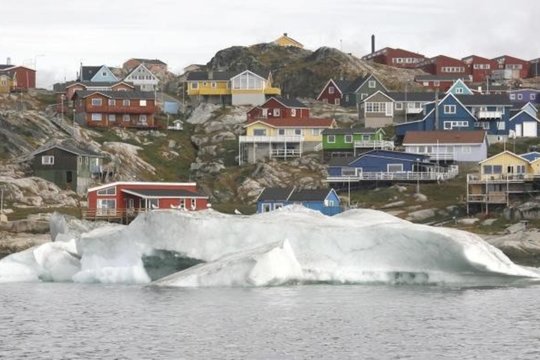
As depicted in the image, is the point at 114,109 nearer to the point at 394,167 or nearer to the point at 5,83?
the point at 5,83

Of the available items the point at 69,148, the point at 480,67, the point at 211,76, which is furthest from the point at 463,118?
the point at 480,67

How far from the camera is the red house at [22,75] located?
14373cm

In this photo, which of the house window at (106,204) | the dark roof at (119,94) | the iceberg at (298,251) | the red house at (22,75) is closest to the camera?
the iceberg at (298,251)

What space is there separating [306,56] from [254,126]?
43947mm

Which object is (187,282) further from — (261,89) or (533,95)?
(533,95)

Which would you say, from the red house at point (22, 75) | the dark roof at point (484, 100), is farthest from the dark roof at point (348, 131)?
the red house at point (22, 75)

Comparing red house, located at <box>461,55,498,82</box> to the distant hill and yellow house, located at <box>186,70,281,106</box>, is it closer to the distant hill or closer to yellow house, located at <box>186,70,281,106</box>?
the distant hill

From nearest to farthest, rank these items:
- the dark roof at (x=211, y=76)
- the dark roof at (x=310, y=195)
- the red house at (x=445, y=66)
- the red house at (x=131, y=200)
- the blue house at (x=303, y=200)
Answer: the red house at (x=131, y=200), the blue house at (x=303, y=200), the dark roof at (x=310, y=195), the dark roof at (x=211, y=76), the red house at (x=445, y=66)

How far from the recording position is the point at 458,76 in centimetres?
16238

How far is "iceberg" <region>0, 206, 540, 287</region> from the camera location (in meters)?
49.4

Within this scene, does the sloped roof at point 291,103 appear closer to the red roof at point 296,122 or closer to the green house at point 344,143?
the red roof at point 296,122

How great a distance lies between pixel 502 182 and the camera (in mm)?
90625

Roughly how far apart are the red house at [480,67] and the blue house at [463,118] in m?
53.9

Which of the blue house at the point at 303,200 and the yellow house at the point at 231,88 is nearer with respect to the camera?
the blue house at the point at 303,200
